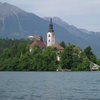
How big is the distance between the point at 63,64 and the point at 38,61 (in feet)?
34.1

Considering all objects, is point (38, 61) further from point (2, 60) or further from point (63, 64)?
point (2, 60)

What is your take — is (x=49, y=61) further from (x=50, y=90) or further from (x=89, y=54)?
(x=50, y=90)

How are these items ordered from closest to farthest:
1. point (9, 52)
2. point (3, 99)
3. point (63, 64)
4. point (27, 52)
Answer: point (3, 99)
point (63, 64)
point (27, 52)
point (9, 52)

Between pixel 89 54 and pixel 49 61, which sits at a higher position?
pixel 89 54

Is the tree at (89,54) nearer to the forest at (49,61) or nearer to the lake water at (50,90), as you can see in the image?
the forest at (49,61)

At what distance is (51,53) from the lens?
155m

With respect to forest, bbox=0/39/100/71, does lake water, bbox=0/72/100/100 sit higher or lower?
lower

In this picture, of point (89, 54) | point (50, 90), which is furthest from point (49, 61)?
point (50, 90)

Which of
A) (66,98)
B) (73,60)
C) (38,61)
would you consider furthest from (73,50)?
(66,98)

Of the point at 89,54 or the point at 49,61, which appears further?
the point at 89,54

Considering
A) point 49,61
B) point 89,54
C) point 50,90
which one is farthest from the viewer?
point 89,54

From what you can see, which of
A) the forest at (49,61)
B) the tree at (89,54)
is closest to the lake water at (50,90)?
the forest at (49,61)

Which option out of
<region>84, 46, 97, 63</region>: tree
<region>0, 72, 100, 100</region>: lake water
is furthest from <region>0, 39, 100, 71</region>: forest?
<region>0, 72, 100, 100</region>: lake water

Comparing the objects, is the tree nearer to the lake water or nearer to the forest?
the forest
